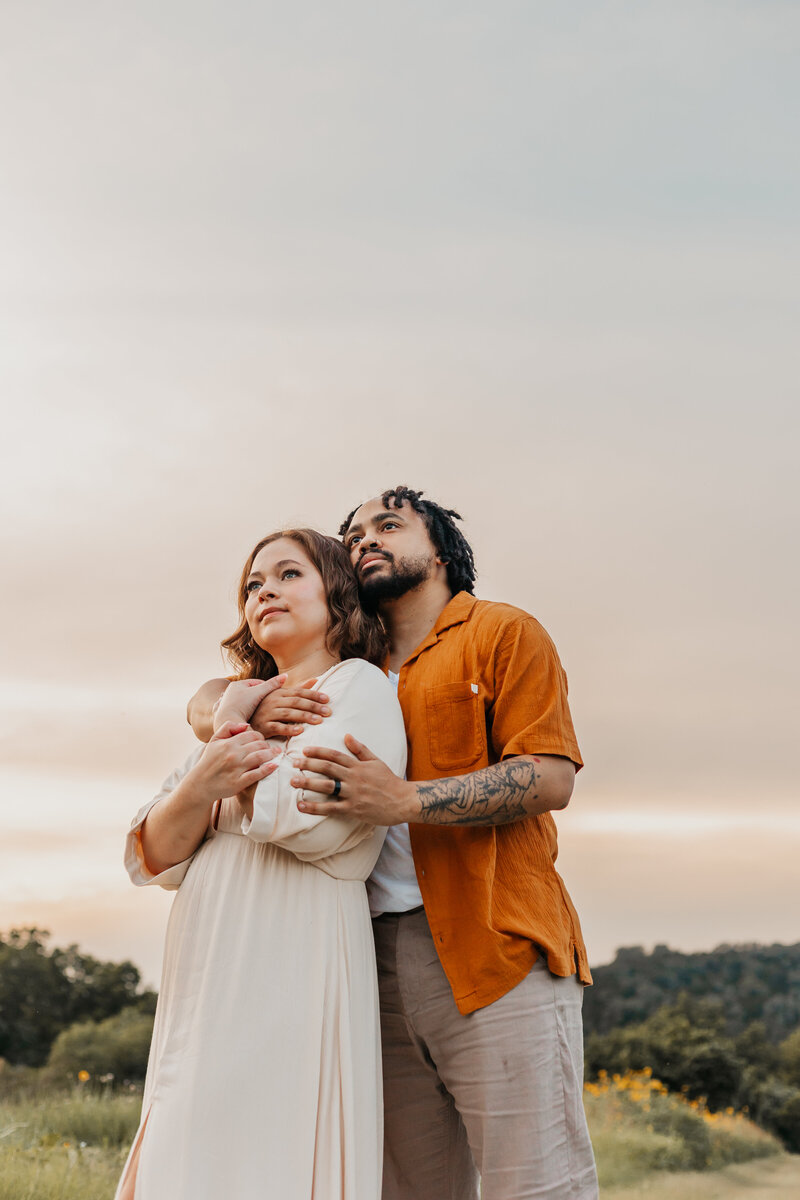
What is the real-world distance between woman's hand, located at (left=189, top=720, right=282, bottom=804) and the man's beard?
810mm

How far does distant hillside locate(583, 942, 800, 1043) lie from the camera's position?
1366 cm

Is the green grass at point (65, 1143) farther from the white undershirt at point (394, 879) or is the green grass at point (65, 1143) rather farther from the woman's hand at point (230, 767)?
the woman's hand at point (230, 767)

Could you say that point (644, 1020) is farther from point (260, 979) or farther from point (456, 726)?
point (260, 979)

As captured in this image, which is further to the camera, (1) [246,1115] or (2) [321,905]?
(2) [321,905]

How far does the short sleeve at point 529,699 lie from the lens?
308 centimetres

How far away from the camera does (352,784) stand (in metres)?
2.71

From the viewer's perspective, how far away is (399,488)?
151 inches

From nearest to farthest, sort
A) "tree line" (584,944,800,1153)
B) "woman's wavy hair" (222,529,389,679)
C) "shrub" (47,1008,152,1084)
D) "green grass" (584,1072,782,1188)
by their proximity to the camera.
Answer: "woman's wavy hair" (222,529,389,679), "green grass" (584,1072,782,1188), "shrub" (47,1008,152,1084), "tree line" (584,944,800,1153)

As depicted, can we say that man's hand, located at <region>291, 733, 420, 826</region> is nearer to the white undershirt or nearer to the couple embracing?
the couple embracing

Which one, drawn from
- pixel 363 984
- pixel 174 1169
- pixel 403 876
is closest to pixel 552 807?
pixel 403 876

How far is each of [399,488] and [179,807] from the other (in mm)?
1485

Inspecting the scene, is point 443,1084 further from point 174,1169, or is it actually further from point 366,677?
point 366,677

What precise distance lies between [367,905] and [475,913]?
1.04ft

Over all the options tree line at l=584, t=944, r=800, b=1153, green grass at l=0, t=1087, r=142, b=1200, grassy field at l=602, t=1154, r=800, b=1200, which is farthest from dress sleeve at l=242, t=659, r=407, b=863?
tree line at l=584, t=944, r=800, b=1153
